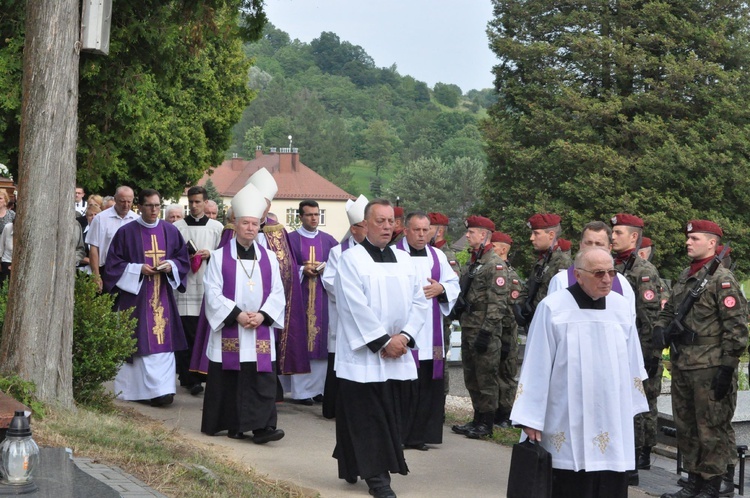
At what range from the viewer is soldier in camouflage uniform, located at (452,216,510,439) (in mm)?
10938

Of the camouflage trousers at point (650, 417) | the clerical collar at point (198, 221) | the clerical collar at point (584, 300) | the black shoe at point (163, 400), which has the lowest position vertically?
the black shoe at point (163, 400)

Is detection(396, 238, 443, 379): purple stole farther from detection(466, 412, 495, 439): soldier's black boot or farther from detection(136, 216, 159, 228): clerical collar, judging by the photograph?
detection(136, 216, 159, 228): clerical collar

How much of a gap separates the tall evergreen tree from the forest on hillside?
50220 mm

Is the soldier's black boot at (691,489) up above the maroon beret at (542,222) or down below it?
below

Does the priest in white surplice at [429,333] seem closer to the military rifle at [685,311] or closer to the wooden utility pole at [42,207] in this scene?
the military rifle at [685,311]

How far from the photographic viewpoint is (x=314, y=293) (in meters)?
12.3

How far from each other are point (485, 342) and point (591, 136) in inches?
1137

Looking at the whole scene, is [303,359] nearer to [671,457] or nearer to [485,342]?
[485,342]

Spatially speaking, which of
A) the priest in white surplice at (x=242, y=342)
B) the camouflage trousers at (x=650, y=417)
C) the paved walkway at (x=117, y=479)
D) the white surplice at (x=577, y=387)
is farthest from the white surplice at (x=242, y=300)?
the white surplice at (x=577, y=387)

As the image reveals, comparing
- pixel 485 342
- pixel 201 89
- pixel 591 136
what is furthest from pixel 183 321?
pixel 591 136

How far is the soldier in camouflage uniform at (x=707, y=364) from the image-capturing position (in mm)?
8484

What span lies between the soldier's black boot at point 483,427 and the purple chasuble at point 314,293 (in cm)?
193

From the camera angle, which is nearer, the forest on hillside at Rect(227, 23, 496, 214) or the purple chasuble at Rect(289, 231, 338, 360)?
the purple chasuble at Rect(289, 231, 338, 360)

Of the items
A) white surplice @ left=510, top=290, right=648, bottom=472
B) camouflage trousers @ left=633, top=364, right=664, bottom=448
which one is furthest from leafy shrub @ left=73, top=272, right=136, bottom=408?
white surplice @ left=510, top=290, right=648, bottom=472
